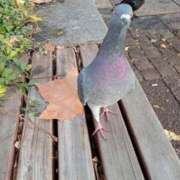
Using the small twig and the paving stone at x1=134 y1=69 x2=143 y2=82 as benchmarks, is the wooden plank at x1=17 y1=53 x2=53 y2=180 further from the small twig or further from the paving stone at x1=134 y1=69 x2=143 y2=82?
the paving stone at x1=134 y1=69 x2=143 y2=82

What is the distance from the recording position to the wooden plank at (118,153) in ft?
5.97

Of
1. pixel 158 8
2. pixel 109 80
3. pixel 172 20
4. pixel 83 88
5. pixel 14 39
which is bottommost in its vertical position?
pixel 158 8

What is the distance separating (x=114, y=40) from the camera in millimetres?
1871

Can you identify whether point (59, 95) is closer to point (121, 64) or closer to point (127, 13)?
point (121, 64)

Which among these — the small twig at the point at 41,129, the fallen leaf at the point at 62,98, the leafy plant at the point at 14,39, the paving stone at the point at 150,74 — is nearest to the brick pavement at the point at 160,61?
the paving stone at the point at 150,74

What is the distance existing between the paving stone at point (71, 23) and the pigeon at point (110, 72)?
1.24m

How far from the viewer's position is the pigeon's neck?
72.1 inches

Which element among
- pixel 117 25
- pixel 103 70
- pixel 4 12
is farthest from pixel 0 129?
pixel 4 12

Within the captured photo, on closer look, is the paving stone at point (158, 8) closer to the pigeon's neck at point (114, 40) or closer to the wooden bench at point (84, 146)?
the wooden bench at point (84, 146)

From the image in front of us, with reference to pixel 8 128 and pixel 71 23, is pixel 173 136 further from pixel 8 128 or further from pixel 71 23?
pixel 71 23

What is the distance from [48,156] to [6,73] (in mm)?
877

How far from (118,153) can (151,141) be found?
0.18 meters

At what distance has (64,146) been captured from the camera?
201 cm

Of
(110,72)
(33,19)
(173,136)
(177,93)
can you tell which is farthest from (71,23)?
(110,72)
